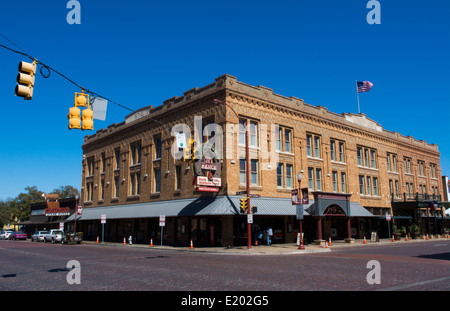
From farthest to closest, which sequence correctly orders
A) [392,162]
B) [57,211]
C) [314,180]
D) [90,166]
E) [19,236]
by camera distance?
1. [19,236]
2. [57,211]
3. [90,166]
4. [392,162]
5. [314,180]

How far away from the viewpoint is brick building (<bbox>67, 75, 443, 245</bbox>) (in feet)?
96.5

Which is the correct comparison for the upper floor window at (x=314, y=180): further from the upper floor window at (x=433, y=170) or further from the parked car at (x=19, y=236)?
the parked car at (x=19, y=236)

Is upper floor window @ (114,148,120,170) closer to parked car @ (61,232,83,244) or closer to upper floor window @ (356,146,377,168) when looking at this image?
parked car @ (61,232,83,244)

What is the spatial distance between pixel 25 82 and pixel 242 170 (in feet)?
70.2

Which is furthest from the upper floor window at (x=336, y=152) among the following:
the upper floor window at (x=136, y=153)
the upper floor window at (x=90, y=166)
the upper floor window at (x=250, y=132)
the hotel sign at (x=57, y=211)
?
the hotel sign at (x=57, y=211)

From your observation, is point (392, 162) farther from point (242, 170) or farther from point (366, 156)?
point (242, 170)

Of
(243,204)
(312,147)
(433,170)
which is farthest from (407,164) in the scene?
(243,204)

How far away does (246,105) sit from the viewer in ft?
100

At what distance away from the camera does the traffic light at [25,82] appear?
938cm

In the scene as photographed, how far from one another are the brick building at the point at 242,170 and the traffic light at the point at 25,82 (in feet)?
42.8

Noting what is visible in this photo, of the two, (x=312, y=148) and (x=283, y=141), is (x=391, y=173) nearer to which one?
(x=312, y=148)

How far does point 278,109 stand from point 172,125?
9.90 meters

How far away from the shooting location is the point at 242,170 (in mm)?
29594
